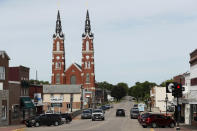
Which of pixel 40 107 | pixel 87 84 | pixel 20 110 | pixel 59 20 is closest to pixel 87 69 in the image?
pixel 87 84

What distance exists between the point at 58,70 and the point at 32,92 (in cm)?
9076

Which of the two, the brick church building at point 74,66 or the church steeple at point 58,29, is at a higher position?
the church steeple at point 58,29

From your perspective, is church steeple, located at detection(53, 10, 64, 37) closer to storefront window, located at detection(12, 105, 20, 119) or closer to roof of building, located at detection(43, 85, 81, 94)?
roof of building, located at detection(43, 85, 81, 94)

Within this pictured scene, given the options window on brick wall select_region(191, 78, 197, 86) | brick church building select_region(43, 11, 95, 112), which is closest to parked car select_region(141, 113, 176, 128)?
window on brick wall select_region(191, 78, 197, 86)

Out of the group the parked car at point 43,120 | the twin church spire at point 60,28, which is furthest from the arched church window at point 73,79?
the parked car at point 43,120

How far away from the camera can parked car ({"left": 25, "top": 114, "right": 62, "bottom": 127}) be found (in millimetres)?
50456

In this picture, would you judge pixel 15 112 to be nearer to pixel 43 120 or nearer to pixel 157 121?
pixel 43 120

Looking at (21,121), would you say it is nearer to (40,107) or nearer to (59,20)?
(40,107)

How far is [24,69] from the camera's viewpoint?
2596 inches

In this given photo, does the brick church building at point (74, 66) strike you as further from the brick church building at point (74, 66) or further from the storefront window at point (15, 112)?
the storefront window at point (15, 112)

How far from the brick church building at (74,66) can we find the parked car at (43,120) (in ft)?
340

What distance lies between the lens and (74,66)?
163125 mm

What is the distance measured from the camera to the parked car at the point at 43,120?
5046cm

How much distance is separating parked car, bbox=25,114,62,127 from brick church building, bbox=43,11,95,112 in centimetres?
10360
